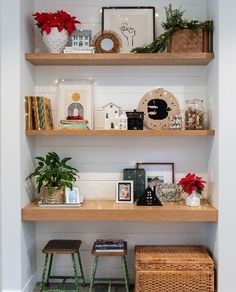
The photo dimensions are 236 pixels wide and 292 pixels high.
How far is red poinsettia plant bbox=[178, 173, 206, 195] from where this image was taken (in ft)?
10.2

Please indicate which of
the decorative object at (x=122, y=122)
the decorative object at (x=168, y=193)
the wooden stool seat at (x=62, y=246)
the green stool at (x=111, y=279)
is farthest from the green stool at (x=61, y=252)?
the decorative object at (x=122, y=122)

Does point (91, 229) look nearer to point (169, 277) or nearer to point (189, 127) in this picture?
point (169, 277)

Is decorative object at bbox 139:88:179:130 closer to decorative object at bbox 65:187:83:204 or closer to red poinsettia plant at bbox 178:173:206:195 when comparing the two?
red poinsettia plant at bbox 178:173:206:195

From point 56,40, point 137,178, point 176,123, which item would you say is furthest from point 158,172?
point 56,40

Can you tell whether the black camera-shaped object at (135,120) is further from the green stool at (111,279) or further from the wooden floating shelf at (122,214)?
the green stool at (111,279)

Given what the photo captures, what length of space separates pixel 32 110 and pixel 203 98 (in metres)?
1.42

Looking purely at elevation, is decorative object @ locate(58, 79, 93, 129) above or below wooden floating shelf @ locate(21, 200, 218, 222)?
above

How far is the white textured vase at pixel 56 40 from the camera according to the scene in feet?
10.3

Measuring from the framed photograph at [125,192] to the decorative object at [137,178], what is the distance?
74mm

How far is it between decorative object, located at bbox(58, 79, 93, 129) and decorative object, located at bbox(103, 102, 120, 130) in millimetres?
134
